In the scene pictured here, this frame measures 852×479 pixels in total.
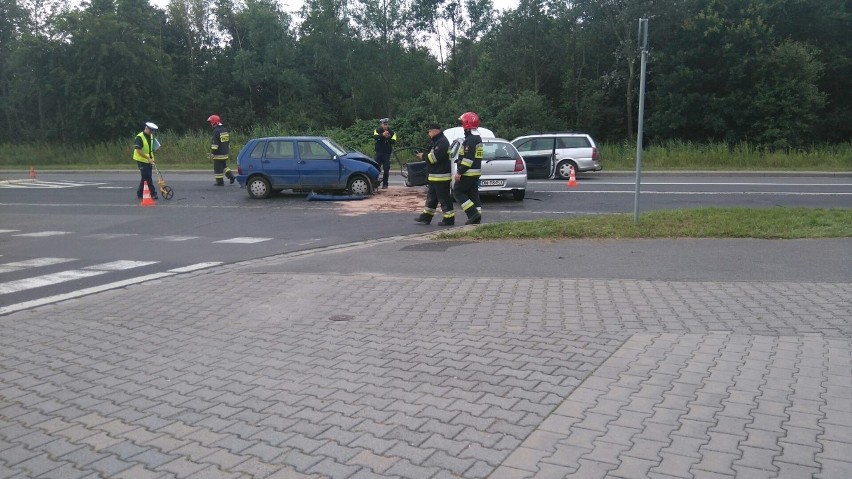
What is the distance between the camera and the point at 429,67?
57625 millimetres

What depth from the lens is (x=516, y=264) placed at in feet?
32.2

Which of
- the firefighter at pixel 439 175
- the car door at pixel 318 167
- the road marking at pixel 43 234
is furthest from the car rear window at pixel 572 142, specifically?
the road marking at pixel 43 234

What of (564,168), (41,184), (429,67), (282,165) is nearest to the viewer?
(282,165)

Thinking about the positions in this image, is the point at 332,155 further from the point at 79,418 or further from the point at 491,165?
the point at 79,418

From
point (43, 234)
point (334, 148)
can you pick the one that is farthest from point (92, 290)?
point (334, 148)

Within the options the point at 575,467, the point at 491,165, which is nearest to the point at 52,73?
the point at 491,165

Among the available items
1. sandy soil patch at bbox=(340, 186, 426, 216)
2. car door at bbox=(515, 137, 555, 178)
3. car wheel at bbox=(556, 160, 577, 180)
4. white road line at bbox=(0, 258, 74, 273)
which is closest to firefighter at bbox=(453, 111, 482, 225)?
sandy soil patch at bbox=(340, 186, 426, 216)

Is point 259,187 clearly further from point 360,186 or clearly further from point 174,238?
point 174,238

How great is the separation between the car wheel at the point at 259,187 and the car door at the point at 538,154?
8.84 m

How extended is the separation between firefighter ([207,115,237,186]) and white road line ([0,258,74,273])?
10336 millimetres

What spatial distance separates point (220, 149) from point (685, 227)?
1426cm

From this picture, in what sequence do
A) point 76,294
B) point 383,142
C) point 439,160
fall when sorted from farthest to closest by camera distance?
1. point 383,142
2. point 439,160
3. point 76,294

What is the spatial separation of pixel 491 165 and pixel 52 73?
39263mm

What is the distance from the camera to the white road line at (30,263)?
10.5 meters
